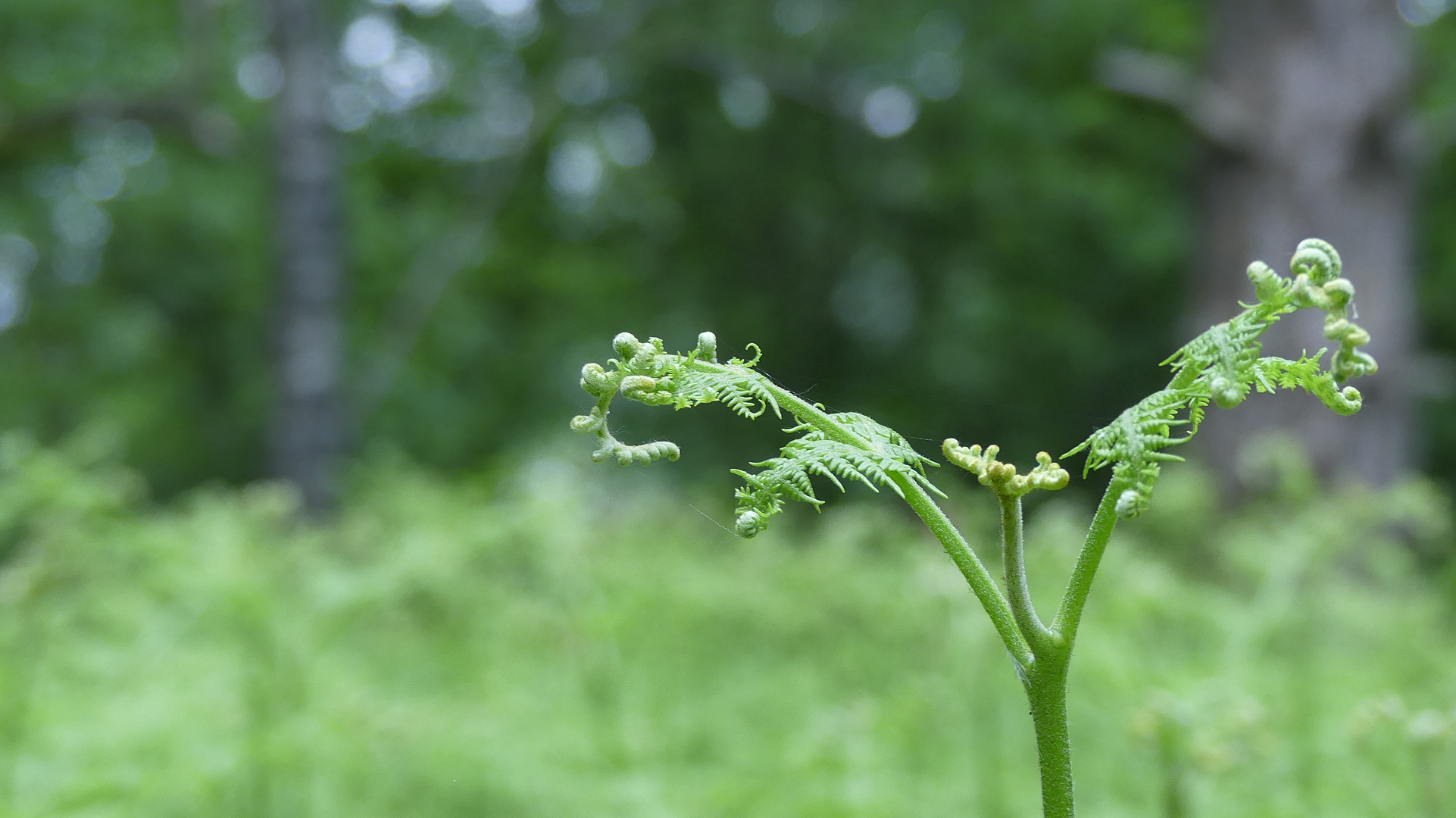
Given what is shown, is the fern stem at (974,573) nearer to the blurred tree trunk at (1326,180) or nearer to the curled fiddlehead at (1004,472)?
the curled fiddlehead at (1004,472)

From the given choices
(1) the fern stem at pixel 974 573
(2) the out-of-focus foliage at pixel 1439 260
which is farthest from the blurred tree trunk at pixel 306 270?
(2) the out-of-focus foliage at pixel 1439 260

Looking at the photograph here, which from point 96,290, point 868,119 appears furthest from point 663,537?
point 96,290

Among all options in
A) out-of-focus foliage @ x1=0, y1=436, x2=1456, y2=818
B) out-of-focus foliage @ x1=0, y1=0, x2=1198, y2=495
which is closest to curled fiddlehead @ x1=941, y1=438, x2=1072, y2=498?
out-of-focus foliage @ x1=0, y1=436, x2=1456, y2=818

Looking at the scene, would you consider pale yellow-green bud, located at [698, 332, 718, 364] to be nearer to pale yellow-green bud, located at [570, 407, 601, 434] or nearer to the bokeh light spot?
pale yellow-green bud, located at [570, 407, 601, 434]

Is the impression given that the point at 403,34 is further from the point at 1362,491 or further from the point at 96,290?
the point at 1362,491

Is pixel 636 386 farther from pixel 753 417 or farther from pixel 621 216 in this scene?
pixel 621 216

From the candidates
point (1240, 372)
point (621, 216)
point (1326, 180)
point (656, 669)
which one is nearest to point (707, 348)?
point (1240, 372)
